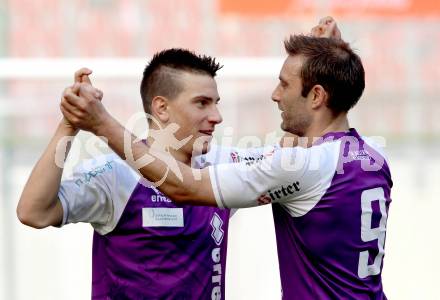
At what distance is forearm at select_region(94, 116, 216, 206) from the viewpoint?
283 cm

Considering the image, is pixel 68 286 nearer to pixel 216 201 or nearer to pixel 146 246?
pixel 146 246

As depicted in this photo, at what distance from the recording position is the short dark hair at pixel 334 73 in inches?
123

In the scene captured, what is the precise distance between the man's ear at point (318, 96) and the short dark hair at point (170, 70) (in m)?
0.66

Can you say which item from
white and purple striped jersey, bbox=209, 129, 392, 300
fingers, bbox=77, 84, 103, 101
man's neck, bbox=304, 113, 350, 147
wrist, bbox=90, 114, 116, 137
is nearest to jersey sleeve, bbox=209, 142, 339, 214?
white and purple striped jersey, bbox=209, 129, 392, 300

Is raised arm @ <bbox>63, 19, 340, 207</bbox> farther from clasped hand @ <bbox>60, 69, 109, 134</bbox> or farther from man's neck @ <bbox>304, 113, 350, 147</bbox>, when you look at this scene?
man's neck @ <bbox>304, 113, 350, 147</bbox>

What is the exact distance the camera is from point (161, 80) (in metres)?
3.68

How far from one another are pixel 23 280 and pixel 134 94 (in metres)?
1.42

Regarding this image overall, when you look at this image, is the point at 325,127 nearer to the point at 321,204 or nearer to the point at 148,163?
the point at 321,204

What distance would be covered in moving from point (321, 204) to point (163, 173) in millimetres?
587

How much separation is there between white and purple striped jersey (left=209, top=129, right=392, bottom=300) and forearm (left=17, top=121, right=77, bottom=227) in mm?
567

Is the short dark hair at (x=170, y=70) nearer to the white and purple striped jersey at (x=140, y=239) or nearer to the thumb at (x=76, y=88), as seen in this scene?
the white and purple striped jersey at (x=140, y=239)

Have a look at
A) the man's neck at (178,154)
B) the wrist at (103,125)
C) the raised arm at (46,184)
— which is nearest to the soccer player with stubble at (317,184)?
the wrist at (103,125)

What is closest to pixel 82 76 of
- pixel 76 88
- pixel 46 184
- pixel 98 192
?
pixel 76 88

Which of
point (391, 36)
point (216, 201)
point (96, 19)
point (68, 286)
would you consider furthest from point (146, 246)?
point (391, 36)
